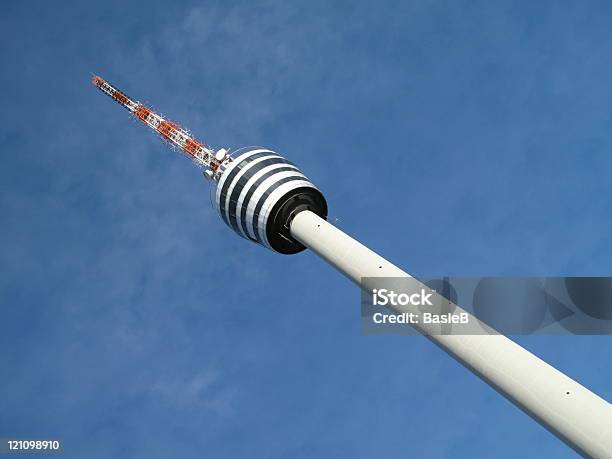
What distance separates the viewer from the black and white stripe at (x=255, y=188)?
74938mm

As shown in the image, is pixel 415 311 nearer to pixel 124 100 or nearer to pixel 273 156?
pixel 273 156

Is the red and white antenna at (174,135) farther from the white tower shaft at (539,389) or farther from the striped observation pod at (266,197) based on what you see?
the white tower shaft at (539,389)

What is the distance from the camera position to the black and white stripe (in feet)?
246

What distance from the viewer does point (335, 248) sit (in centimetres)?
6281

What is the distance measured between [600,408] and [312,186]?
46.0m

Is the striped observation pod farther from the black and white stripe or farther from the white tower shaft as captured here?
the white tower shaft

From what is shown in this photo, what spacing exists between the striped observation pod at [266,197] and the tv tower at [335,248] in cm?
12

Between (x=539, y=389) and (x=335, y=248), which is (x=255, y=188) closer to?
(x=335, y=248)

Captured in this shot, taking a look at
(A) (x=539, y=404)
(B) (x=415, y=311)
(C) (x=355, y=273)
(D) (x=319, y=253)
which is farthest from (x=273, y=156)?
(A) (x=539, y=404)

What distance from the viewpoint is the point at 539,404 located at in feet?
133

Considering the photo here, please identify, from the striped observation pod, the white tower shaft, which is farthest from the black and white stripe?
the white tower shaft

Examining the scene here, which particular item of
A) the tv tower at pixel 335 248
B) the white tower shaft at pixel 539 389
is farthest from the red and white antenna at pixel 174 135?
the white tower shaft at pixel 539 389

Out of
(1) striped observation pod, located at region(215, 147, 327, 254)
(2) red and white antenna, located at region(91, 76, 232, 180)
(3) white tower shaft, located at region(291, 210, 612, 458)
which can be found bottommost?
(3) white tower shaft, located at region(291, 210, 612, 458)

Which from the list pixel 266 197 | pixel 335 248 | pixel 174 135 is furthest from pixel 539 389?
pixel 174 135
